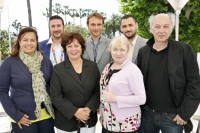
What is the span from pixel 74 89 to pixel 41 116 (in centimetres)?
56

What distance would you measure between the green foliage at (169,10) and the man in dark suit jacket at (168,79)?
11.1 m

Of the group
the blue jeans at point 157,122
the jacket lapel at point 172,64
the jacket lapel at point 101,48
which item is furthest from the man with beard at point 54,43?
the jacket lapel at point 172,64

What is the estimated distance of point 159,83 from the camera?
272cm

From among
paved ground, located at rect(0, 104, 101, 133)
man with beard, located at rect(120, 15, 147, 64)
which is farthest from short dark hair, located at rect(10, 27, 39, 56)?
paved ground, located at rect(0, 104, 101, 133)

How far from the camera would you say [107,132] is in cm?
278

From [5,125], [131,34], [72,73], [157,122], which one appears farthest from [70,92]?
[5,125]

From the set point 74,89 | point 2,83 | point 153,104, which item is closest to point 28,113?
point 2,83

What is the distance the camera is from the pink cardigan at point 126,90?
2.60 metres

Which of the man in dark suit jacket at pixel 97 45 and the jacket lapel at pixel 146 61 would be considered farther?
the man in dark suit jacket at pixel 97 45

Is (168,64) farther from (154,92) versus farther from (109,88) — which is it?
(109,88)

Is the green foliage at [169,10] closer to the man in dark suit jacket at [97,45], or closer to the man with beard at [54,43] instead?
the man with beard at [54,43]

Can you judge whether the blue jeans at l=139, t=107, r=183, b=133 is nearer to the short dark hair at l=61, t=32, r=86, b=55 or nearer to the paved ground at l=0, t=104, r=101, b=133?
the short dark hair at l=61, t=32, r=86, b=55

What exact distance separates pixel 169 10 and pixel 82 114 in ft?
41.0

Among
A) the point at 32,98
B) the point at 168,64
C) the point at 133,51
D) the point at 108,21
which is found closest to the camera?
the point at 168,64
